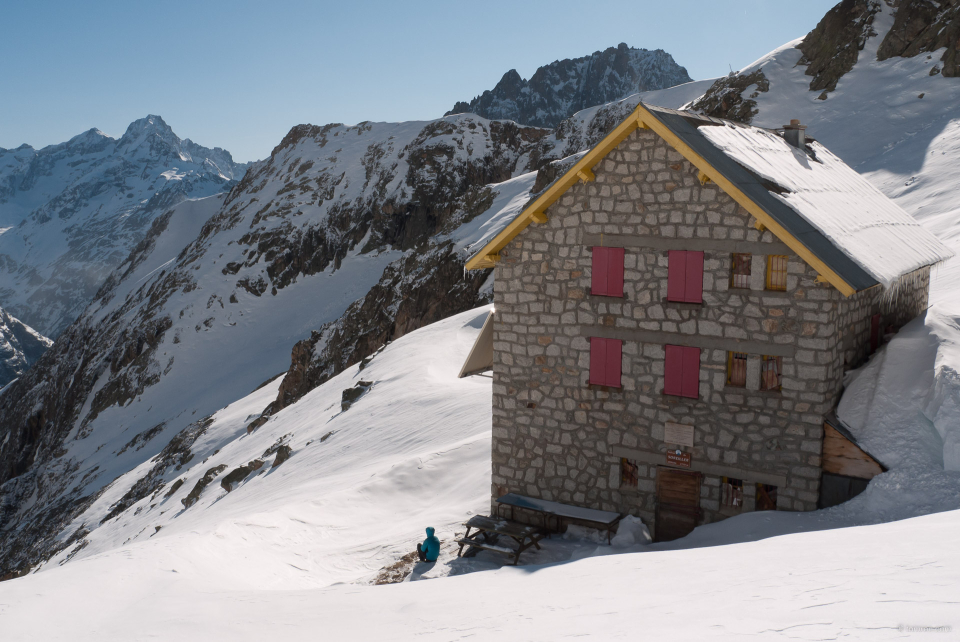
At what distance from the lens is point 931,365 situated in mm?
11492

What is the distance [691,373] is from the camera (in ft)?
40.5

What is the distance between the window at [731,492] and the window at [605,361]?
2530 millimetres

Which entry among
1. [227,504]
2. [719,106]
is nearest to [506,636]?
[227,504]

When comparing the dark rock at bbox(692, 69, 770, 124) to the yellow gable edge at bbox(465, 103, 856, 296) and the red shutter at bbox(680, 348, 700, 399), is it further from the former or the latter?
the red shutter at bbox(680, 348, 700, 399)

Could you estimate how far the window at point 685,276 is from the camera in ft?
39.8

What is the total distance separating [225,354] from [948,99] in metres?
58.8

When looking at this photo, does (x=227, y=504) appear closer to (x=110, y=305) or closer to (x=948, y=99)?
(x=948, y=99)

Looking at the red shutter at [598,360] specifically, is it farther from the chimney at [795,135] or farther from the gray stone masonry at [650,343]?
the chimney at [795,135]

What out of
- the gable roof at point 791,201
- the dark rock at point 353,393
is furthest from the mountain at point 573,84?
the gable roof at point 791,201

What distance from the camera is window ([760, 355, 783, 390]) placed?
1173cm

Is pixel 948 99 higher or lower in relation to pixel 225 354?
higher

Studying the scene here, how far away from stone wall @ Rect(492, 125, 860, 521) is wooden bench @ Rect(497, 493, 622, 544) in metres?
0.24

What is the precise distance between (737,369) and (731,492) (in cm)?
221

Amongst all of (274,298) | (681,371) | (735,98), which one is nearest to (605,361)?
(681,371)
